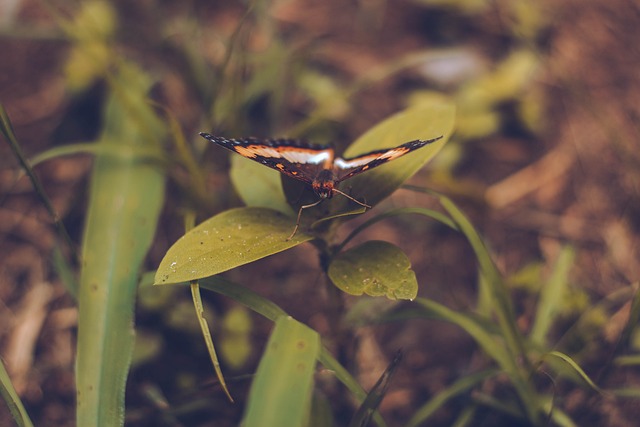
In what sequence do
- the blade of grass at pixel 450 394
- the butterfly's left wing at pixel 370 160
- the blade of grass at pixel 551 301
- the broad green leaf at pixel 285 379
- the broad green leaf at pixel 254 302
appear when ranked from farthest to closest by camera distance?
the blade of grass at pixel 551 301
the blade of grass at pixel 450 394
the broad green leaf at pixel 254 302
the butterfly's left wing at pixel 370 160
the broad green leaf at pixel 285 379

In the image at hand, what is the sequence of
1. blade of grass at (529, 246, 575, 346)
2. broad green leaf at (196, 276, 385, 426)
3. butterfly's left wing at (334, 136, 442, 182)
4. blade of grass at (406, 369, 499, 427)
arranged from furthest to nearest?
1. blade of grass at (529, 246, 575, 346)
2. blade of grass at (406, 369, 499, 427)
3. broad green leaf at (196, 276, 385, 426)
4. butterfly's left wing at (334, 136, 442, 182)

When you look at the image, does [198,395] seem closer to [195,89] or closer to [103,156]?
[103,156]

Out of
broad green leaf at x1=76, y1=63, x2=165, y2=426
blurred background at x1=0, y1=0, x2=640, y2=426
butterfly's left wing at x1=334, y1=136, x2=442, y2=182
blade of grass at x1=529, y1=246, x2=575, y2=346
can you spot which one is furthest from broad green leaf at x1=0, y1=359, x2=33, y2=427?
blade of grass at x1=529, y1=246, x2=575, y2=346

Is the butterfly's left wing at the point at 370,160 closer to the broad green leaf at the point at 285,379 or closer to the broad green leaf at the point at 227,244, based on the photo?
the broad green leaf at the point at 227,244

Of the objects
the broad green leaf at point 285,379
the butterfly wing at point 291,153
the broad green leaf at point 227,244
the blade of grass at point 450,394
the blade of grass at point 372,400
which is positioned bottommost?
the blade of grass at point 450,394

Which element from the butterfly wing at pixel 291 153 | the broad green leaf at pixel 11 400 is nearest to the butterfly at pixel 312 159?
the butterfly wing at pixel 291 153

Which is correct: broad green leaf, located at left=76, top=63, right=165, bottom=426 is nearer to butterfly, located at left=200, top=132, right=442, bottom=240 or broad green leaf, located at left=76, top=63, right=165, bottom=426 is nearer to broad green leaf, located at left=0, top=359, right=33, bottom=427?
broad green leaf, located at left=0, top=359, right=33, bottom=427

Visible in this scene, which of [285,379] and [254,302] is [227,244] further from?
[285,379]
